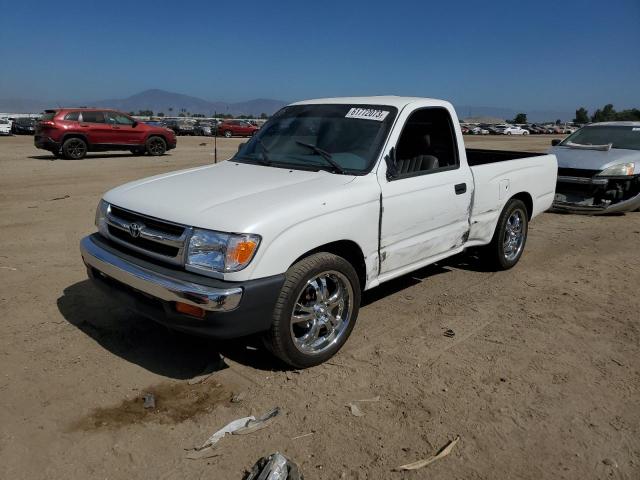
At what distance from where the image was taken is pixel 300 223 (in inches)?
129

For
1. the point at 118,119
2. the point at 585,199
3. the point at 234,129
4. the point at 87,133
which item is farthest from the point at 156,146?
the point at 234,129

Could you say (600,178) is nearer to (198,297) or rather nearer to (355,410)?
(355,410)

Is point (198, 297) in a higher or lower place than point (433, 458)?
higher

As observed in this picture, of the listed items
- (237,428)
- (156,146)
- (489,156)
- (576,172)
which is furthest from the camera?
(156,146)

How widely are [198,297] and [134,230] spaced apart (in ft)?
2.64

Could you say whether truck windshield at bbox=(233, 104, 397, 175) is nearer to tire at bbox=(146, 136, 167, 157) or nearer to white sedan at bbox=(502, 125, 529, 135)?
tire at bbox=(146, 136, 167, 157)

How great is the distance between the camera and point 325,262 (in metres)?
3.43

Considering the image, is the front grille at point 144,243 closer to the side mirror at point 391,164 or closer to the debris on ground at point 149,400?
the debris on ground at point 149,400

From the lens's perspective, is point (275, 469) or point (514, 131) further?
point (514, 131)

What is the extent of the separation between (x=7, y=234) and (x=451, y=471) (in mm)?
6500

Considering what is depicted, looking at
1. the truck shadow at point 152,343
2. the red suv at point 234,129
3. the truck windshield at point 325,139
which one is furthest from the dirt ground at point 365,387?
the red suv at point 234,129

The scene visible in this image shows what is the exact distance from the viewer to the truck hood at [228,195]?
316 centimetres

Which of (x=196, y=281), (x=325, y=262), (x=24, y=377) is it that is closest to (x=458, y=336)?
(x=325, y=262)

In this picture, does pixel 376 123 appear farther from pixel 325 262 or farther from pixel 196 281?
pixel 196 281
